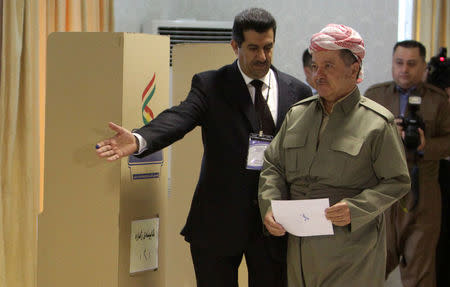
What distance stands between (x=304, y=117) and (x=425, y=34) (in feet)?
8.92

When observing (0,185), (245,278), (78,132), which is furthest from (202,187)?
(0,185)

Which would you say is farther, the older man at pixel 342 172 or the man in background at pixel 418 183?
the man in background at pixel 418 183

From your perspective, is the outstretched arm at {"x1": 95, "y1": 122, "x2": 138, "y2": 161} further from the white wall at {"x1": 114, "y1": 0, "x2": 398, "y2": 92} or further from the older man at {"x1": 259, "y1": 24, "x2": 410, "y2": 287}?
the white wall at {"x1": 114, "y1": 0, "x2": 398, "y2": 92}

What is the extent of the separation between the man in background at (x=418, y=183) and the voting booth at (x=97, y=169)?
1.72m

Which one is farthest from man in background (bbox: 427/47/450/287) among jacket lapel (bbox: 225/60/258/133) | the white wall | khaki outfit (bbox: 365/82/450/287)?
jacket lapel (bbox: 225/60/258/133)

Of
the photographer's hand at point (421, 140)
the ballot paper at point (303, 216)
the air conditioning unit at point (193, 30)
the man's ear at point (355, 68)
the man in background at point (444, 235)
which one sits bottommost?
the man in background at point (444, 235)

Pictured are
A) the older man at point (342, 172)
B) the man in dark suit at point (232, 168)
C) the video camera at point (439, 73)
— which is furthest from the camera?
the video camera at point (439, 73)

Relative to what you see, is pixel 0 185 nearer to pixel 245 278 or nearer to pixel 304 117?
pixel 245 278

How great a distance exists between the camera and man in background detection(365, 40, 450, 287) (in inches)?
143

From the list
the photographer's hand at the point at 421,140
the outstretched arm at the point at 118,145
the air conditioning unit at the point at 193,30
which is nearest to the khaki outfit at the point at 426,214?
the photographer's hand at the point at 421,140

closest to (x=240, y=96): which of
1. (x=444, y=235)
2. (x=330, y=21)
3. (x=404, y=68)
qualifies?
(x=404, y=68)

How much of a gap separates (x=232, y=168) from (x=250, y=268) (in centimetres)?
36

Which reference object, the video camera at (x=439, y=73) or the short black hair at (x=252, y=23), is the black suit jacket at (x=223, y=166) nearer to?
the short black hair at (x=252, y=23)

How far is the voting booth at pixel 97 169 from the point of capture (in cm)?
236
